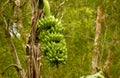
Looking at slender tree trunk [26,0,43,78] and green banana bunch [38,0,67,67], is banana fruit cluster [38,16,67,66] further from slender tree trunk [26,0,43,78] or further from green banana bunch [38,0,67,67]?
slender tree trunk [26,0,43,78]

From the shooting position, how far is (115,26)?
12641mm

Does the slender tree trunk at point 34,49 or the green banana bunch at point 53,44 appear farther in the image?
the slender tree trunk at point 34,49

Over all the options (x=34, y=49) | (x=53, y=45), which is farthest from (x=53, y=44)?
(x=34, y=49)

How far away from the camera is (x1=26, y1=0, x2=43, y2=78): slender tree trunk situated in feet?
7.18

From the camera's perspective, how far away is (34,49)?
7.44ft

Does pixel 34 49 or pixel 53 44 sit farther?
pixel 34 49

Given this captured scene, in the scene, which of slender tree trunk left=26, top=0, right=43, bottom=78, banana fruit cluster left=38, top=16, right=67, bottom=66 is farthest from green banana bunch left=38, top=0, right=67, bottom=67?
slender tree trunk left=26, top=0, right=43, bottom=78

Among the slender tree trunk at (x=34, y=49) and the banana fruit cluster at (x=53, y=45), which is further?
the slender tree trunk at (x=34, y=49)

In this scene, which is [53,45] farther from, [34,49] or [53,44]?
[34,49]

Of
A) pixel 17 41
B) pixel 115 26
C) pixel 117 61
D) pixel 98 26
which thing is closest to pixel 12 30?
pixel 17 41

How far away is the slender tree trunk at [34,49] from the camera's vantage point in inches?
86.1

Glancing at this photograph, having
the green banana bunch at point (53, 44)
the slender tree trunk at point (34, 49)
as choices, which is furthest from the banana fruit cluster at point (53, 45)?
the slender tree trunk at point (34, 49)

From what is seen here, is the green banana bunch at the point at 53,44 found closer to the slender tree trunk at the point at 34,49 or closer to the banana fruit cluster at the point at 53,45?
the banana fruit cluster at the point at 53,45

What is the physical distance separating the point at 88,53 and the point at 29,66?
41.8 feet
